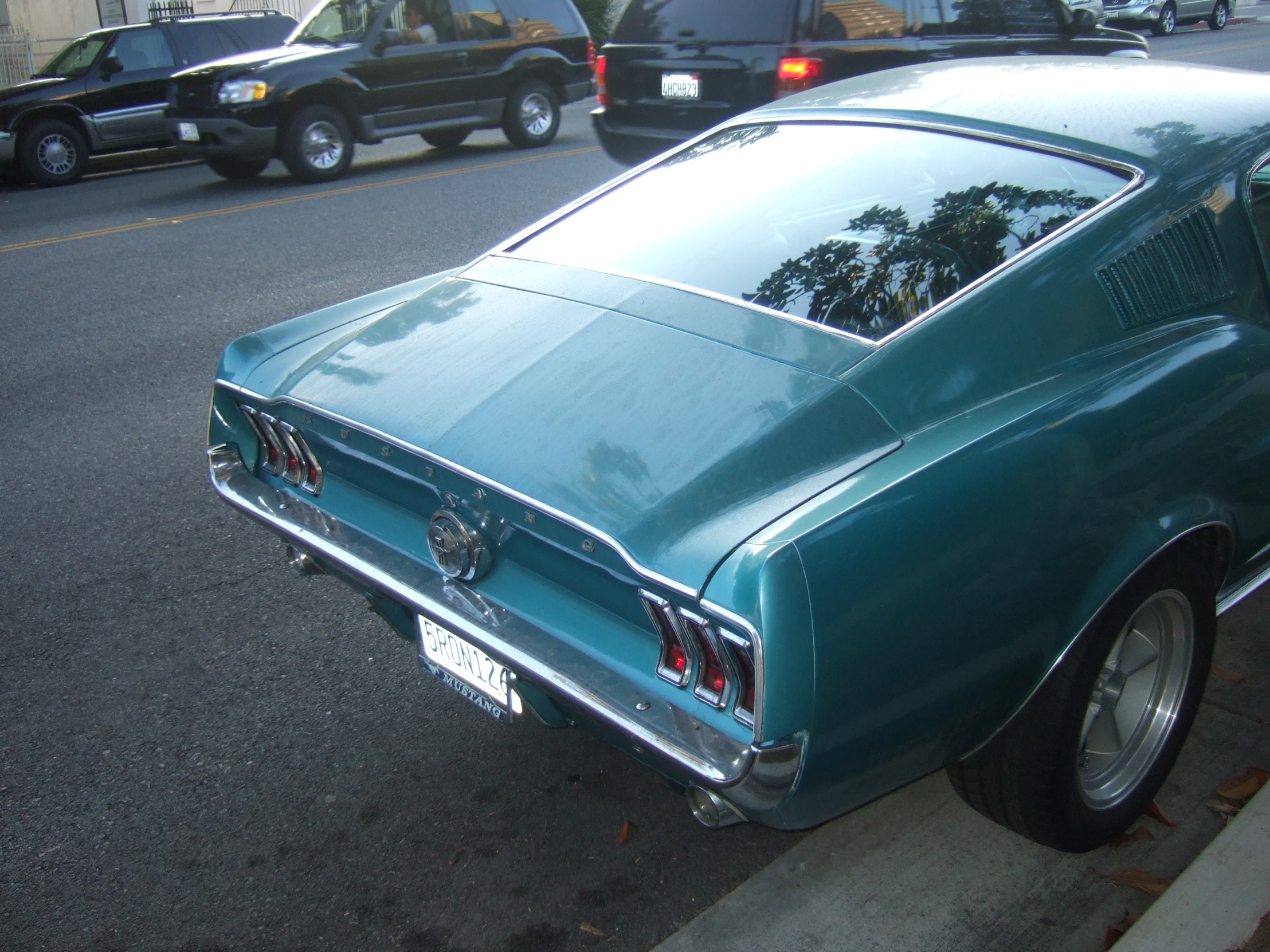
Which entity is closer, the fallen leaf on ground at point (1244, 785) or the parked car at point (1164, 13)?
the fallen leaf on ground at point (1244, 785)

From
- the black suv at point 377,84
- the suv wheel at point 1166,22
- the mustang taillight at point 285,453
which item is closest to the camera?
the mustang taillight at point 285,453

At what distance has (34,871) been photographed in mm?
2818

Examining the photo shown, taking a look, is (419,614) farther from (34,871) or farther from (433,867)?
(34,871)

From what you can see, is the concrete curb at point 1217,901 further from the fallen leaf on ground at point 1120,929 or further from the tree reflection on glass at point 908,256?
the tree reflection on glass at point 908,256

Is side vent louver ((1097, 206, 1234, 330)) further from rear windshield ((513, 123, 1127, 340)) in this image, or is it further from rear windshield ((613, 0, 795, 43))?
rear windshield ((613, 0, 795, 43))

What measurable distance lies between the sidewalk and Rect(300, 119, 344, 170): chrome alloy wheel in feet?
34.3

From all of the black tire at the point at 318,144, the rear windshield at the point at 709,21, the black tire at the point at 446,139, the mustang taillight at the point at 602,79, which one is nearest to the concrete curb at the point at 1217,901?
the rear windshield at the point at 709,21

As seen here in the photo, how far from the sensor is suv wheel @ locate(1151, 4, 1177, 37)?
82.4 feet

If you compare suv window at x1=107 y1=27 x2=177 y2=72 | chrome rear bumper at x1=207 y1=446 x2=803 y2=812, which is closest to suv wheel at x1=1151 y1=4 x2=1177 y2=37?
suv window at x1=107 y1=27 x2=177 y2=72

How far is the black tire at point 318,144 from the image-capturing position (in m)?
11.7

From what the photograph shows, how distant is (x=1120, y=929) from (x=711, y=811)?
0.99 m

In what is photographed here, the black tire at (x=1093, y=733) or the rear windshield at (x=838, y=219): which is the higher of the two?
the rear windshield at (x=838, y=219)

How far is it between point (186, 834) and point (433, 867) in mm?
640

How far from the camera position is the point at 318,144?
1191 centimetres
